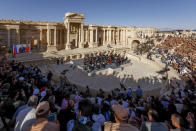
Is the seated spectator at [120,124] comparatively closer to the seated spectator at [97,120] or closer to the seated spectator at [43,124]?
the seated spectator at [97,120]

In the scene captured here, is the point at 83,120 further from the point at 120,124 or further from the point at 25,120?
the point at 25,120

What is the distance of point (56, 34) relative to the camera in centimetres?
2939

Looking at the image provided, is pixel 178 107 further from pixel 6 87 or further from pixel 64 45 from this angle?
A: pixel 64 45

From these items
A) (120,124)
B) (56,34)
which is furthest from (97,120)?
(56,34)

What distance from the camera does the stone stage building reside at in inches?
866

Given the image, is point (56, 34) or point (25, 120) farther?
point (56, 34)

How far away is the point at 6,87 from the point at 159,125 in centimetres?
691

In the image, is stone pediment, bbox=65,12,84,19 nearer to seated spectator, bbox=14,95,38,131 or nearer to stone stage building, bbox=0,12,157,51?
stone stage building, bbox=0,12,157,51

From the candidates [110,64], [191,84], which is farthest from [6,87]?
[110,64]

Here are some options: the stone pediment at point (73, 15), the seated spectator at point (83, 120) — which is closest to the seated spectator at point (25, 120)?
the seated spectator at point (83, 120)

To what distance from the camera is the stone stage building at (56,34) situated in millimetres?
21984

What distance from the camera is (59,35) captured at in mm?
30438

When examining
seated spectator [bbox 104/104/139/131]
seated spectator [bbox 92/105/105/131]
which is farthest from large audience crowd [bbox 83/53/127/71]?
seated spectator [bbox 104/104/139/131]

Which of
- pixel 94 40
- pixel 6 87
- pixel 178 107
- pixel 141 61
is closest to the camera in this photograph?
pixel 178 107
